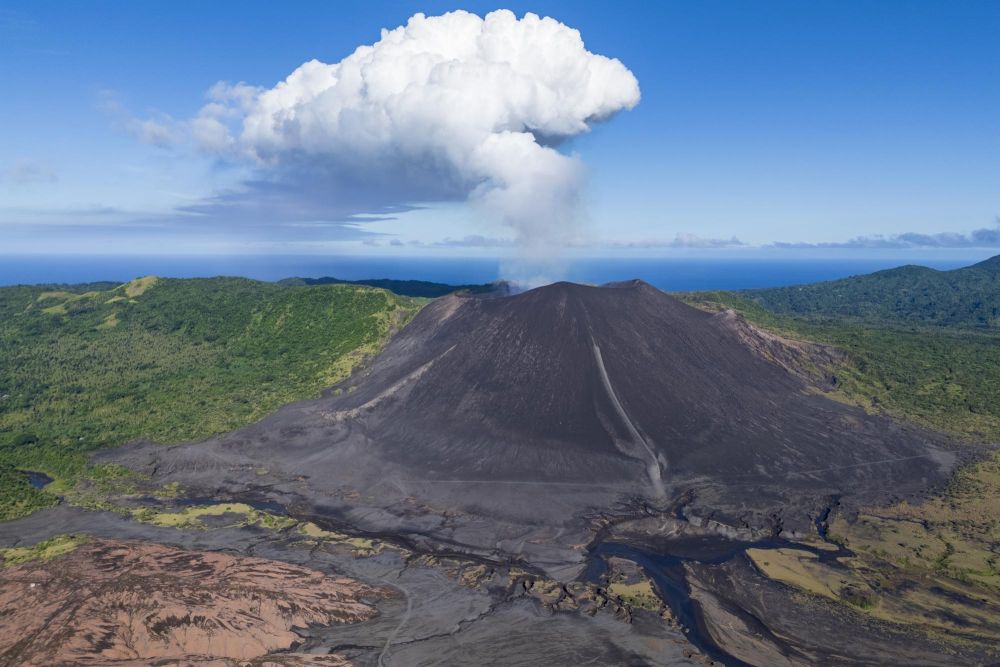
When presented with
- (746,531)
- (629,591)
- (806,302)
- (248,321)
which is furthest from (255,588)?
(806,302)

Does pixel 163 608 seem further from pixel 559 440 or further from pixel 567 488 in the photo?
pixel 559 440

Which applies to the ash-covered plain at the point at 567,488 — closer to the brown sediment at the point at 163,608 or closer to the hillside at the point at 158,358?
the brown sediment at the point at 163,608

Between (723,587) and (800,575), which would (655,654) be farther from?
(800,575)

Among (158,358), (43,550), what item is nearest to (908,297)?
(158,358)

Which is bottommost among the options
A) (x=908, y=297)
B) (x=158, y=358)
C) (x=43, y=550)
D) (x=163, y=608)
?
(x=43, y=550)

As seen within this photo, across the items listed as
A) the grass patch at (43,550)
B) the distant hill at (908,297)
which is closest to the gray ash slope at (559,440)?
the grass patch at (43,550)

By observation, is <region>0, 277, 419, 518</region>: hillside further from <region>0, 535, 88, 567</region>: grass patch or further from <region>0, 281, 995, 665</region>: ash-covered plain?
<region>0, 535, 88, 567</region>: grass patch

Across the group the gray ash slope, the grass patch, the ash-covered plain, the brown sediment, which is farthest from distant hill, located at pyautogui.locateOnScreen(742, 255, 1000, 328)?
the grass patch
